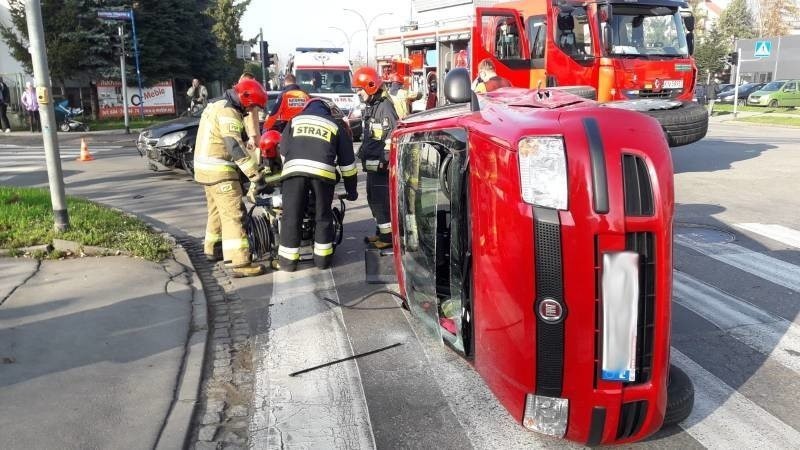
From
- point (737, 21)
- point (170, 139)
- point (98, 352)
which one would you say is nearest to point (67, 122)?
point (170, 139)

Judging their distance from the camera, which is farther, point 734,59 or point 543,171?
point 734,59

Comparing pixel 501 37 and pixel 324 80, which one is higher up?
pixel 501 37

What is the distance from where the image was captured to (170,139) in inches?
491

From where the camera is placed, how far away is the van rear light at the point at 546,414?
9.50 ft

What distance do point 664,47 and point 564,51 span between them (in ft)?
5.66

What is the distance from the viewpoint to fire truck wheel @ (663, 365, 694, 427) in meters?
3.23

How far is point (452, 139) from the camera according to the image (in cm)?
352

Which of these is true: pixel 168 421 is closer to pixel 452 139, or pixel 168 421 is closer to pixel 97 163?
pixel 452 139

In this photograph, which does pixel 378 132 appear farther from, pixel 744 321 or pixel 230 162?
pixel 744 321

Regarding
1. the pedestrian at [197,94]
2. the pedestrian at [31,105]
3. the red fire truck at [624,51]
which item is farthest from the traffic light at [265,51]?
the red fire truck at [624,51]

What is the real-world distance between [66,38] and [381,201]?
78.1ft

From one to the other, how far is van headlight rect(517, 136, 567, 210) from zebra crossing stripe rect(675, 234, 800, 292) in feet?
13.5

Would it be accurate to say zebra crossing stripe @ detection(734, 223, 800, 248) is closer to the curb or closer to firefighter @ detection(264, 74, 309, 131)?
firefighter @ detection(264, 74, 309, 131)

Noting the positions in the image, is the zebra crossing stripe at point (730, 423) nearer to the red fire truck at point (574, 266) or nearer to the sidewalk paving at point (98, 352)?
the red fire truck at point (574, 266)
